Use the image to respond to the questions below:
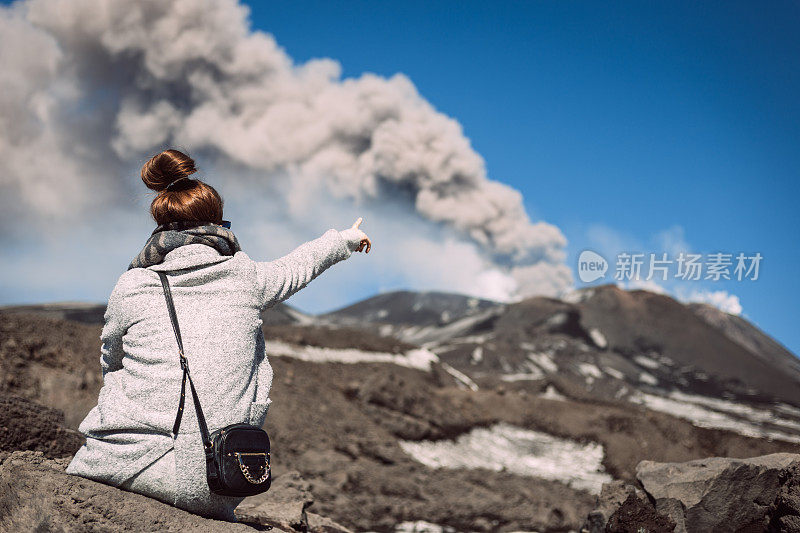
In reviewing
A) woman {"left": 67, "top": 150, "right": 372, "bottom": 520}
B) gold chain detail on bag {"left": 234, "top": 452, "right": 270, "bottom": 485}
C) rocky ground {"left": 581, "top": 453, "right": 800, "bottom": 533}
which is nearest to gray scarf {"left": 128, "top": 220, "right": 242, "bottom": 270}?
woman {"left": 67, "top": 150, "right": 372, "bottom": 520}

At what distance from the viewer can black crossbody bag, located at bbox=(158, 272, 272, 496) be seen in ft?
7.39

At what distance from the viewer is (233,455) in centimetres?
225

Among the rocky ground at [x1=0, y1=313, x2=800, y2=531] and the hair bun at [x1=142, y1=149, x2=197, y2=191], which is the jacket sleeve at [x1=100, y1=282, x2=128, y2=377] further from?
the rocky ground at [x1=0, y1=313, x2=800, y2=531]

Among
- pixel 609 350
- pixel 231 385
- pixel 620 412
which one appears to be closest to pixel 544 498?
pixel 620 412

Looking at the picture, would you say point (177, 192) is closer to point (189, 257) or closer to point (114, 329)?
point (189, 257)

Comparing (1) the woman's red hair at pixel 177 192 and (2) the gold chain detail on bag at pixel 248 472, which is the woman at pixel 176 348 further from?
(2) the gold chain detail on bag at pixel 248 472

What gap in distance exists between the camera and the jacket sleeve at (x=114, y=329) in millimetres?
2463

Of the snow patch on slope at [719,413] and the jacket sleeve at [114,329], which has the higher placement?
the snow patch on slope at [719,413]

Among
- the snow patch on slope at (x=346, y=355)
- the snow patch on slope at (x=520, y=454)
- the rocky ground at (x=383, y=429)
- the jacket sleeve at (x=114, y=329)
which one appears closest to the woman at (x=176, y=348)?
the jacket sleeve at (x=114, y=329)

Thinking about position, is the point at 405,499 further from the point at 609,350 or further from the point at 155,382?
the point at 609,350

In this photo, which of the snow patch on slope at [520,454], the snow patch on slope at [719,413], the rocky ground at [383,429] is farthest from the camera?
the snow patch on slope at [719,413]

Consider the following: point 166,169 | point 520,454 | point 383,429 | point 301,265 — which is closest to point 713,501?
point 301,265

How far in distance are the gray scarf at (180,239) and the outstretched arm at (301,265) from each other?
0.16 m

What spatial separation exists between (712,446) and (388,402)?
7302 mm
